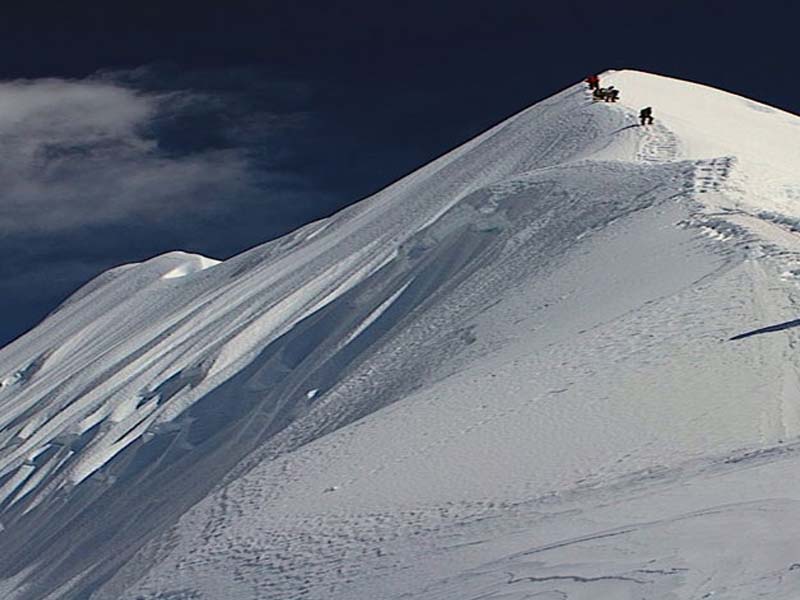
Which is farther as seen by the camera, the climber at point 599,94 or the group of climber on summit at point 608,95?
the climber at point 599,94

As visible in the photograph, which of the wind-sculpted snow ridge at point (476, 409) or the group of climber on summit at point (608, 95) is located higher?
the group of climber on summit at point (608, 95)

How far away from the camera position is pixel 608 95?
112 feet

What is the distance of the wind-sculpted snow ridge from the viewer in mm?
8250

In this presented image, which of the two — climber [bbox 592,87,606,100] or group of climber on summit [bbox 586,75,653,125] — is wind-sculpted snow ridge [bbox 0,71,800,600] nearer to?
group of climber on summit [bbox 586,75,653,125]

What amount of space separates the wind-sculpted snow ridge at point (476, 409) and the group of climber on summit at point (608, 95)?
58cm

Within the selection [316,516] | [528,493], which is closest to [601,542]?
[528,493]

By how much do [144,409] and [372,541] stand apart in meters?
13.5

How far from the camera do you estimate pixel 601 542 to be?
762cm

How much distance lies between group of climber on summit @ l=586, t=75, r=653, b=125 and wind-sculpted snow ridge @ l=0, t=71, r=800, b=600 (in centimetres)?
58

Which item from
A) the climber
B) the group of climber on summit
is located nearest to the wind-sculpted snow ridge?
the group of climber on summit

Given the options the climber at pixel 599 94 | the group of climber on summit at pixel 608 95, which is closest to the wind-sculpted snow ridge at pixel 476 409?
the group of climber on summit at pixel 608 95

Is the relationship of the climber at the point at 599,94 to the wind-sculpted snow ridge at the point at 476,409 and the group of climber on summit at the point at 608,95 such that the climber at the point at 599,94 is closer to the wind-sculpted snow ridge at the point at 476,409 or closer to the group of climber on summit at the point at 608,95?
the group of climber on summit at the point at 608,95

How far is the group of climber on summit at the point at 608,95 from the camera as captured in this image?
2864 centimetres

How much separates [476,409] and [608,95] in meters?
23.5
